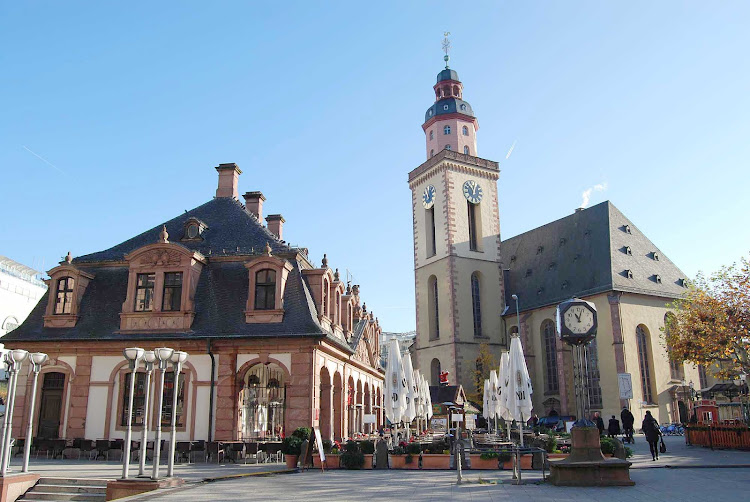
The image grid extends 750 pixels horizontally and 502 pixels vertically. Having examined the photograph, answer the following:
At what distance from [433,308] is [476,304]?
4187 millimetres

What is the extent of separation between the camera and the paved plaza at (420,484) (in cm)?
1306

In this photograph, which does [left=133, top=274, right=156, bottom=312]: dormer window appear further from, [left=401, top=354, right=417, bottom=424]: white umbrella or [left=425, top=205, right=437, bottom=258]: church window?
[left=425, top=205, right=437, bottom=258]: church window

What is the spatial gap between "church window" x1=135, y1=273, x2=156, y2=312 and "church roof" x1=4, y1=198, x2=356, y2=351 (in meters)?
1.06

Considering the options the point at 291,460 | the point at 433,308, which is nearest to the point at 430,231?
the point at 433,308

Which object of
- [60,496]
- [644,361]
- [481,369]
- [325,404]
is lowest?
[60,496]

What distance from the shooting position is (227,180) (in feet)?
99.7

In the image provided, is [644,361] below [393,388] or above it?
above

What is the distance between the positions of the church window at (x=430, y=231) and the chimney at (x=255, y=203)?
30939mm

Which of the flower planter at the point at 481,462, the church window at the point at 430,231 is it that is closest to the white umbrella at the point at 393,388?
the flower planter at the point at 481,462

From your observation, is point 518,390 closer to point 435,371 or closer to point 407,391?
point 407,391

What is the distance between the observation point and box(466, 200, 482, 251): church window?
59.4 meters

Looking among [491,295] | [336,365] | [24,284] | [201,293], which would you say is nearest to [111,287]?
[201,293]

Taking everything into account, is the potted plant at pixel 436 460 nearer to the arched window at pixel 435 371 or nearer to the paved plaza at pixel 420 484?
the paved plaza at pixel 420 484

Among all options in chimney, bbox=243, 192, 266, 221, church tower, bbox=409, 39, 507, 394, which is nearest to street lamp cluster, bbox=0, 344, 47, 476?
chimney, bbox=243, 192, 266, 221
